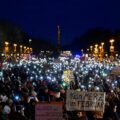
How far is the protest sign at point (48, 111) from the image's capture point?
11.1 m

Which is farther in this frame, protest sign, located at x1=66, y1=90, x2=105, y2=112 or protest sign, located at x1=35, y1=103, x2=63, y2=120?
protest sign, located at x1=66, y1=90, x2=105, y2=112

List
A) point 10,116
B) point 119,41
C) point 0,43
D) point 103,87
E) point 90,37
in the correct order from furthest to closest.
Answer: point 90,37 → point 119,41 → point 0,43 → point 103,87 → point 10,116

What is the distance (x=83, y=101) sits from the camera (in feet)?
40.0

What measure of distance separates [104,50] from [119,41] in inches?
382

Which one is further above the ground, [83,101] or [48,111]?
[83,101]

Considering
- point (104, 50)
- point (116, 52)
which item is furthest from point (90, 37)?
point (116, 52)

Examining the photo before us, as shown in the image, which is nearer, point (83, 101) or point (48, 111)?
point (48, 111)

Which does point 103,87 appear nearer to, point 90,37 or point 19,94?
point 19,94

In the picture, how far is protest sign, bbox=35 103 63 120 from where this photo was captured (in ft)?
36.5

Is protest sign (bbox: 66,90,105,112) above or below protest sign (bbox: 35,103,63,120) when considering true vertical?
above

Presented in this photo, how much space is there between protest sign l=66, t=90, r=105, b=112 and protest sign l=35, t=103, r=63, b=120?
974mm

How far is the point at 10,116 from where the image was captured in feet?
48.4

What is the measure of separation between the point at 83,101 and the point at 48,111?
4.51 ft

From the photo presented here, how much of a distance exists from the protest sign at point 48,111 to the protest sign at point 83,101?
0.97m
